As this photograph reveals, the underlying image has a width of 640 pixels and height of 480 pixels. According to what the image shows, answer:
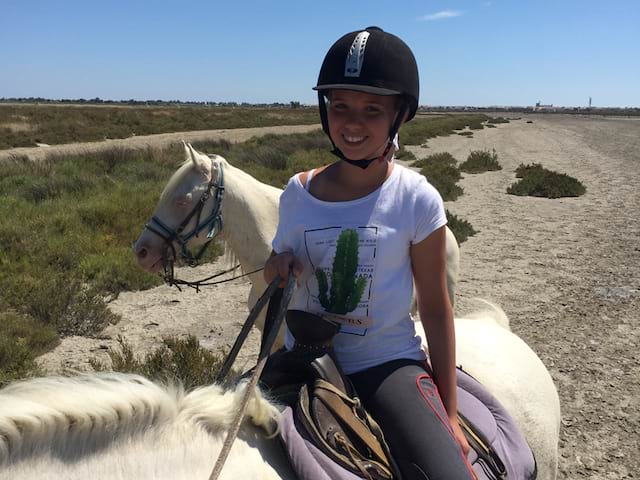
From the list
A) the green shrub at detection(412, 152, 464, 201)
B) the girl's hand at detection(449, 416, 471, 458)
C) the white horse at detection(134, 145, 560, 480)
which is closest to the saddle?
the girl's hand at detection(449, 416, 471, 458)

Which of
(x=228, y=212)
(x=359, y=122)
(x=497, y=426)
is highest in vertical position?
(x=359, y=122)

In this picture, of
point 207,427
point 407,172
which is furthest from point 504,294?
point 207,427

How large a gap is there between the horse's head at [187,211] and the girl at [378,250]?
7.94 feet

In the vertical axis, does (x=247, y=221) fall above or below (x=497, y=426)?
above

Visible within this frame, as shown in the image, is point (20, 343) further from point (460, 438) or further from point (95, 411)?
point (460, 438)

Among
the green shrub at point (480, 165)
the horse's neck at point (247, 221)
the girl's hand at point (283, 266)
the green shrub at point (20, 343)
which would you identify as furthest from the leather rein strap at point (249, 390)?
the green shrub at point (480, 165)

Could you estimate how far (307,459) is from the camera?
4.87ft

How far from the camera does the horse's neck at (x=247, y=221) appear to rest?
166 inches

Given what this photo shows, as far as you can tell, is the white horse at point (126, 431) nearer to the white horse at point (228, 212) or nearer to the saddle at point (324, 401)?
the saddle at point (324, 401)

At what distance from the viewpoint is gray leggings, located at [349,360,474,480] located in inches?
62.4

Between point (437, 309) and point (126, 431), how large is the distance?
3.64ft

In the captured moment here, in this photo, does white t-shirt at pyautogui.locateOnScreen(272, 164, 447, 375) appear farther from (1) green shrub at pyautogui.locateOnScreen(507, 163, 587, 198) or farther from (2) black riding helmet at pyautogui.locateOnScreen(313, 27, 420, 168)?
(1) green shrub at pyautogui.locateOnScreen(507, 163, 587, 198)

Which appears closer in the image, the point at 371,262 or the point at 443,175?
the point at 371,262

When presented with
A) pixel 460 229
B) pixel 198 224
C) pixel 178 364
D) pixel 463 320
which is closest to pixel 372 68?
pixel 463 320
